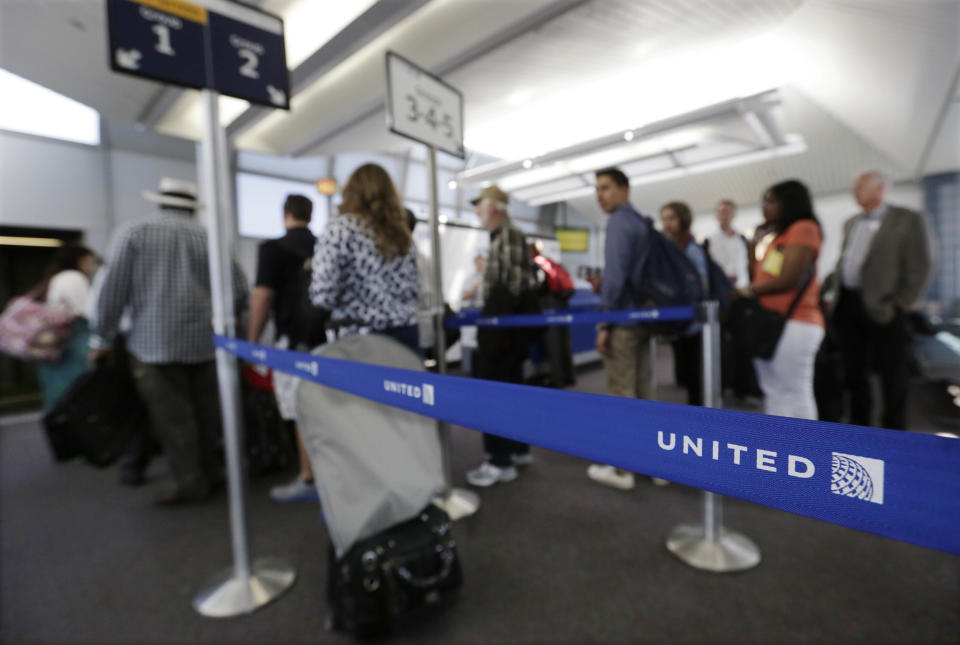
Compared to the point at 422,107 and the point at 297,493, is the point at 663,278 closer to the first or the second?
the point at 422,107

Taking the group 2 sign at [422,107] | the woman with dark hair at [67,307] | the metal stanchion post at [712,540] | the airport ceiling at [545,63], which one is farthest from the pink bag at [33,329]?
the metal stanchion post at [712,540]

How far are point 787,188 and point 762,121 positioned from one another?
6841 millimetres

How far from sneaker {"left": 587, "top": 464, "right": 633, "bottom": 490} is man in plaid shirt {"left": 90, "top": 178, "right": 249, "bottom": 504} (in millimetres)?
2372

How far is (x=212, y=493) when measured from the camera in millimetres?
2875

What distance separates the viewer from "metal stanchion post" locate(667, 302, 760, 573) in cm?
192

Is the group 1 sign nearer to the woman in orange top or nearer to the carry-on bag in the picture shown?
the carry-on bag

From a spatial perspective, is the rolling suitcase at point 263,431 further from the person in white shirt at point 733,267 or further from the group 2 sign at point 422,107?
the person in white shirt at point 733,267

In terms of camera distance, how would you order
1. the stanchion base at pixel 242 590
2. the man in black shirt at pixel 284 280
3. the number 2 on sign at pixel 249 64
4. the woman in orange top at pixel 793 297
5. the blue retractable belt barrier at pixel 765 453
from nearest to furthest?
the blue retractable belt barrier at pixel 765 453, the stanchion base at pixel 242 590, the number 2 on sign at pixel 249 64, the woman in orange top at pixel 793 297, the man in black shirt at pixel 284 280

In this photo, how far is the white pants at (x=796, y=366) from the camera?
85.3 inches

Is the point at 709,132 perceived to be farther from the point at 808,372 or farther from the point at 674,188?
the point at 808,372

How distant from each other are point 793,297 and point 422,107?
6.51 ft

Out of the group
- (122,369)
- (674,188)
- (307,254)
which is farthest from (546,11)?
(674,188)

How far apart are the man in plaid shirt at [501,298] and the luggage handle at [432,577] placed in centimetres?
117

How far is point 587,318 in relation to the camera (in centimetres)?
234
